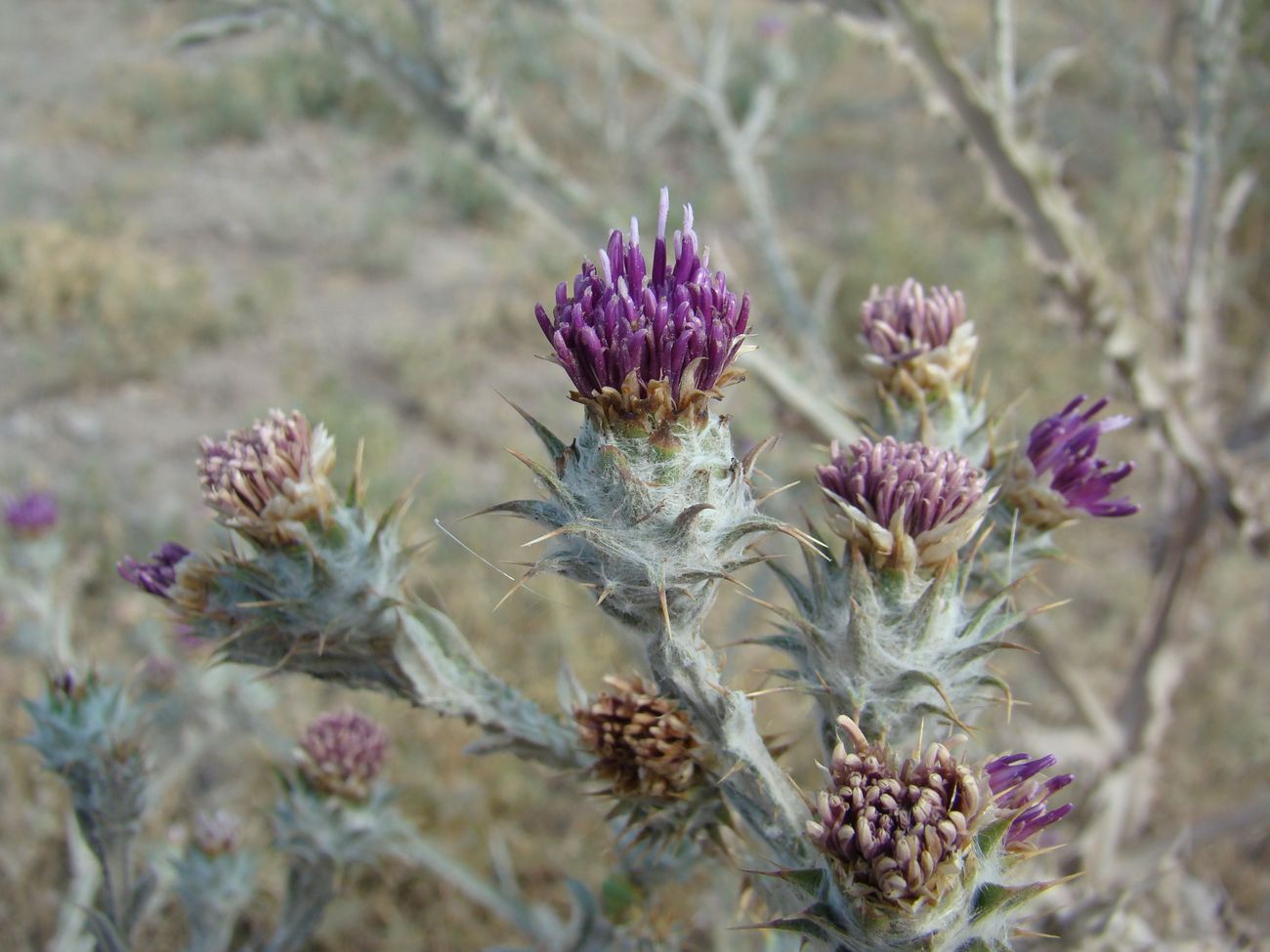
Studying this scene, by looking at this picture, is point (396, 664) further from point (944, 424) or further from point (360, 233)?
point (360, 233)

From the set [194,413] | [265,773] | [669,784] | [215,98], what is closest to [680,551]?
[669,784]

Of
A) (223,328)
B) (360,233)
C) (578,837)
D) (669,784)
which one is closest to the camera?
(669,784)

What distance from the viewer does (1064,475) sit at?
1.96 m

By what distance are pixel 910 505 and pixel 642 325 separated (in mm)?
607

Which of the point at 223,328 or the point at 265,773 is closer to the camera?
the point at 265,773

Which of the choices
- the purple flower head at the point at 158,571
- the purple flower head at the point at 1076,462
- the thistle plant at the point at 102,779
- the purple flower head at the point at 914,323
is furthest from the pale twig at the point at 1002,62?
the thistle plant at the point at 102,779

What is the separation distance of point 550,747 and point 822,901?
0.71m

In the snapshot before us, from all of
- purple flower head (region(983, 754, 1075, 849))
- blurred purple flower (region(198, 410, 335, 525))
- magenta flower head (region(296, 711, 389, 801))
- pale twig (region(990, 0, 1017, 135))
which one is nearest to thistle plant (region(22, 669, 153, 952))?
magenta flower head (region(296, 711, 389, 801))

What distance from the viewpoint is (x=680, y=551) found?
58.9 inches

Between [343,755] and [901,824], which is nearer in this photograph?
[901,824]

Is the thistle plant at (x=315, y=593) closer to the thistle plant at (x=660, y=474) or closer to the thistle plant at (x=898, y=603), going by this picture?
the thistle plant at (x=660, y=474)

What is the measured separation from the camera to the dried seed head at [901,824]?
53.6 inches

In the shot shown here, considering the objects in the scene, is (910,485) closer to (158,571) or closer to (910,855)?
(910,855)

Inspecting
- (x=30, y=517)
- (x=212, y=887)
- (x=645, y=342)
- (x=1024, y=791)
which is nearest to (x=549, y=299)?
(x=30, y=517)
